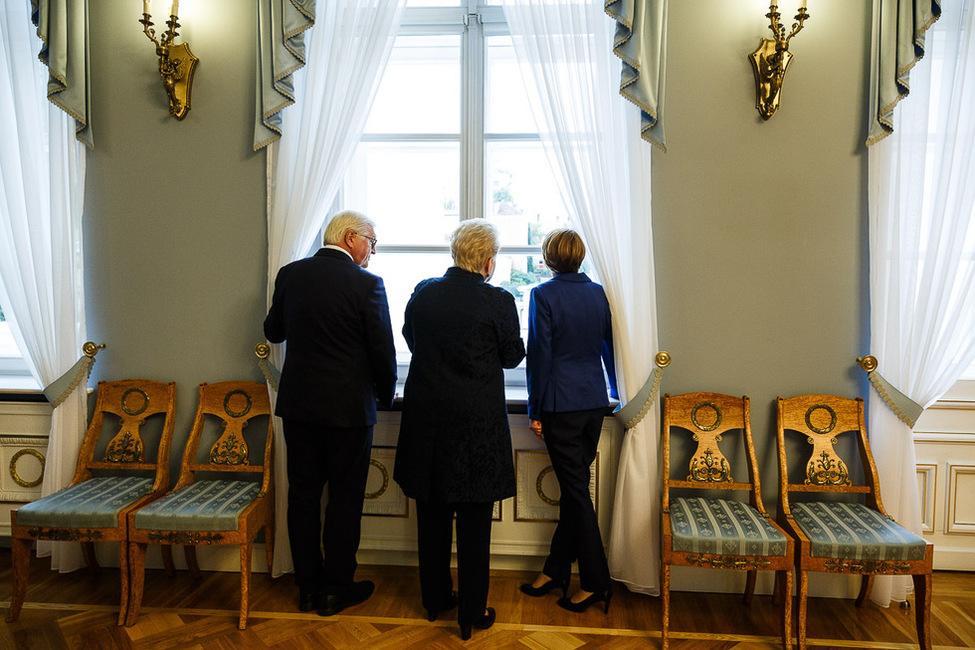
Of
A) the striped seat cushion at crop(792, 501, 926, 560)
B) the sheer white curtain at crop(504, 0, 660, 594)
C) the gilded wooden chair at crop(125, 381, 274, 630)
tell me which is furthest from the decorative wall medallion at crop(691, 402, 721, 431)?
the gilded wooden chair at crop(125, 381, 274, 630)

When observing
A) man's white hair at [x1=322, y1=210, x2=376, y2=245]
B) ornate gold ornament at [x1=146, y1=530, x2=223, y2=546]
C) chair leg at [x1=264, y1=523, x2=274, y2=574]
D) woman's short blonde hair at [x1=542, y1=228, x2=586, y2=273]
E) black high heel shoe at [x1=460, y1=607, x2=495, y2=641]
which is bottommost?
black high heel shoe at [x1=460, y1=607, x2=495, y2=641]

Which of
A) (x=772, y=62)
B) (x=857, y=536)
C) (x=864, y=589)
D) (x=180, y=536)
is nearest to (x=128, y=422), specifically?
(x=180, y=536)

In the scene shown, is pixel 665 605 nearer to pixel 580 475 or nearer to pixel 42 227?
pixel 580 475

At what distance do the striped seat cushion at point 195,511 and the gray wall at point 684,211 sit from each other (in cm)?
52

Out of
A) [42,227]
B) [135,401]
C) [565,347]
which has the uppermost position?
[42,227]

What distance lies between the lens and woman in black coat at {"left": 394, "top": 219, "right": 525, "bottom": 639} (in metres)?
2.25

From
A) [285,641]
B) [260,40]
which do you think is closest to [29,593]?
[285,641]

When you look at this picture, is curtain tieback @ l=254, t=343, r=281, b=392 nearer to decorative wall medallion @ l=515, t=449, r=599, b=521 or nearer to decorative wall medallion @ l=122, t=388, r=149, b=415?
decorative wall medallion @ l=122, t=388, r=149, b=415

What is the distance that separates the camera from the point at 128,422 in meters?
2.91

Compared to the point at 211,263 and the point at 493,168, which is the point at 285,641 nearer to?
the point at 211,263

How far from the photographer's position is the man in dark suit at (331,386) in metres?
2.38

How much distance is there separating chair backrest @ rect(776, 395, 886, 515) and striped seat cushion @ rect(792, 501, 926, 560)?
13 centimetres

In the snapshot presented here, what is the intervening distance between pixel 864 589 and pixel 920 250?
1.44 m

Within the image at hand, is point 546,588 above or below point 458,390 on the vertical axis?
below
